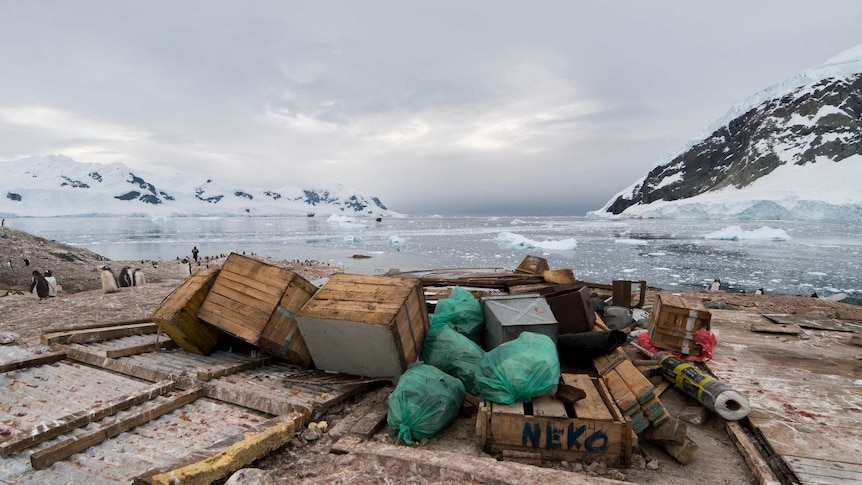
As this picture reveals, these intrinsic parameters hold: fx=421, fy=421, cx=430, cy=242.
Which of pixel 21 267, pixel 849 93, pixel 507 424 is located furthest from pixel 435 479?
pixel 849 93

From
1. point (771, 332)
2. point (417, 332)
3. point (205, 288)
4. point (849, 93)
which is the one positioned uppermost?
point (849, 93)

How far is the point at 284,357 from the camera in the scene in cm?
433

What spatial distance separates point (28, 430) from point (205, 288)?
1.81 metres

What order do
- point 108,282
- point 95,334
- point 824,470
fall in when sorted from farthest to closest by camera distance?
point 108,282 → point 95,334 → point 824,470

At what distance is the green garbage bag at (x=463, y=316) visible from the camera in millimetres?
4703

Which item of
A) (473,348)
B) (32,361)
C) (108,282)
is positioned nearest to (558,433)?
(473,348)

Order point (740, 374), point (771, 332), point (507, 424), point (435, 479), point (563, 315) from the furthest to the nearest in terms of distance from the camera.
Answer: point (771, 332), point (563, 315), point (740, 374), point (507, 424), point (435, 479)

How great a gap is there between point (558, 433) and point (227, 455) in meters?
2.18

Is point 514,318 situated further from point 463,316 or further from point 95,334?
point 95,334

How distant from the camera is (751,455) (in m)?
3.10

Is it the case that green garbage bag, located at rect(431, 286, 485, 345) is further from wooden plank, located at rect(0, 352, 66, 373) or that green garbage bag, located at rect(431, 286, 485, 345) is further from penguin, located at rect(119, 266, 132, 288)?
penguin, located at rect(119, 266, 132, 288)

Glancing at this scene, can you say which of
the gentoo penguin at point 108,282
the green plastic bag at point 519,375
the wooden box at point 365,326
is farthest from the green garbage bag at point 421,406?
the gentoo penguin at point 108,282

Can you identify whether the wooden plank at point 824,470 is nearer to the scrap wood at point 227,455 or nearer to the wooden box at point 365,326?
the wooden box at point 365,326

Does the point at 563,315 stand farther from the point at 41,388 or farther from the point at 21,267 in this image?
the point at 21,267
